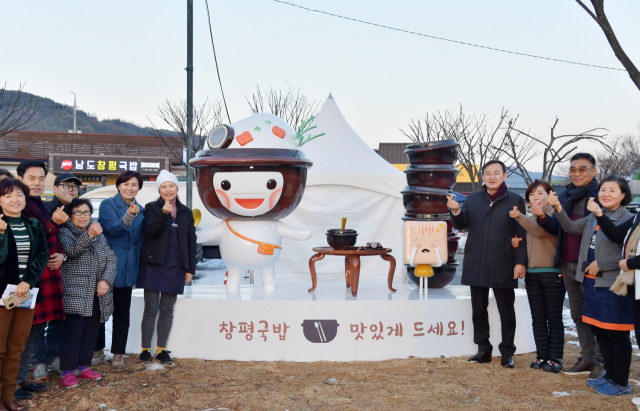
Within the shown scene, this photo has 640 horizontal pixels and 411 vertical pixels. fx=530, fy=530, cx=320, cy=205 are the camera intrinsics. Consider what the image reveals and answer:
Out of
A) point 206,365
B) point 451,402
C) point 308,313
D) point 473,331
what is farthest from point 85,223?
point 473,331

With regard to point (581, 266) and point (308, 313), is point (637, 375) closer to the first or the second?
point (581, 266)

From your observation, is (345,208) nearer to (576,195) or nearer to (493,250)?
(493,250)

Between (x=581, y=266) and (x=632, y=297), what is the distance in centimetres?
39

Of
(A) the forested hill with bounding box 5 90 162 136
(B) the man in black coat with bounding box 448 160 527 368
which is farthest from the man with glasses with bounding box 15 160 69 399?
(A) the forested hill with bounding box 5 90 162 136

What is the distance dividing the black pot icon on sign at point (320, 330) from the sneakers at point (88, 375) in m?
1.54

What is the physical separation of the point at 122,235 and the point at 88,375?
39.6 inches

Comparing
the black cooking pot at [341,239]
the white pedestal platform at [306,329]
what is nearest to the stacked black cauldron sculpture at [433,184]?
the black cooking pot at [341,239]

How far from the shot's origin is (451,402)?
3320 mm

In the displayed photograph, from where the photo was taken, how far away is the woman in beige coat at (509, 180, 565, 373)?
3.92 meters

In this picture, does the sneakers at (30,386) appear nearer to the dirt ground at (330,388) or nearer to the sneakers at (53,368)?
the dirt ground at (330,388)

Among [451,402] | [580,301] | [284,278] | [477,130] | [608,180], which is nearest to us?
[451,402]

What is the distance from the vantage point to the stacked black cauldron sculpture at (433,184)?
4910 millimetres

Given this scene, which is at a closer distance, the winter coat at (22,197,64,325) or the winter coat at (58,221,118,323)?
the winter coat at (22,197,64,325)

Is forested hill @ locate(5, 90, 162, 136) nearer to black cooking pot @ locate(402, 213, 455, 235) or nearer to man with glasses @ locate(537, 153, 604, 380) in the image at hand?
A: black cooking pot @ locate(402, 213, 455, 235)
